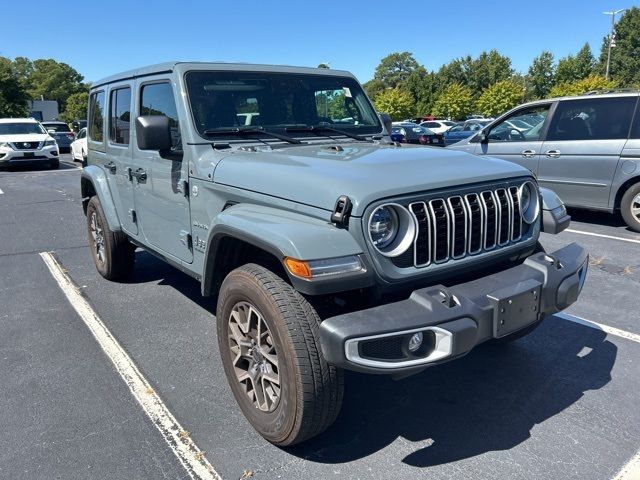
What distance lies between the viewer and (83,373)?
3.64 metres

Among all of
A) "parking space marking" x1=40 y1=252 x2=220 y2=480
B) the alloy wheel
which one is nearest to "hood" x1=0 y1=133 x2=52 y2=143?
"parking space marking" x1=40 y1=252 x2=220 y2=480

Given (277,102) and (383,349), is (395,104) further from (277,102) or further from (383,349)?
(383,349)

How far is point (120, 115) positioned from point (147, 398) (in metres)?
2.72

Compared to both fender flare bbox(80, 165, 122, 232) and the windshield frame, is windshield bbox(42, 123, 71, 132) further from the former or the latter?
the windshield frame

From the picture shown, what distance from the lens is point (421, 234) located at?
2609 mm

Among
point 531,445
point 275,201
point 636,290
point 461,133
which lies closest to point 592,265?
point 636,290

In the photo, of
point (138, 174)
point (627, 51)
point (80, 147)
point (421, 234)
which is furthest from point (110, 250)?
point (627, 51)

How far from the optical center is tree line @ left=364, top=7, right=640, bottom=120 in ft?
166

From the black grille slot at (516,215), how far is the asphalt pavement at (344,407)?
39.8 inches

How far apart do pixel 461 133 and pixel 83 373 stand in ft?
78.7

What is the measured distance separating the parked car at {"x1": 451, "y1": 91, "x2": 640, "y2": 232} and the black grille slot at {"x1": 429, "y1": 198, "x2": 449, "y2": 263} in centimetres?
582

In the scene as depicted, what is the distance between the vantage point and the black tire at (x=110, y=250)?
17.0 ft

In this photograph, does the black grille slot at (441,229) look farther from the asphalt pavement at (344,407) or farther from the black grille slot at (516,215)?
the asphalt pavement at (344,407)

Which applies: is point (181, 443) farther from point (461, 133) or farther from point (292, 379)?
point (461, 133)
